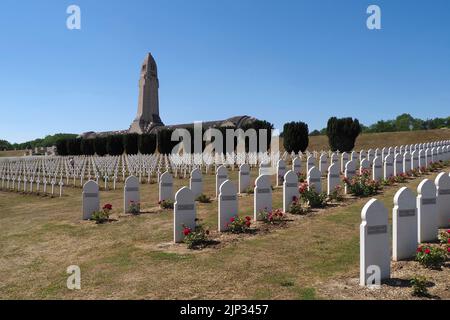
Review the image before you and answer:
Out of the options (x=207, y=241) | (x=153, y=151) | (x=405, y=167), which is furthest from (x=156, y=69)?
(x=207, y=241)

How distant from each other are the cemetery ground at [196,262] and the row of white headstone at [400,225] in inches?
10.8

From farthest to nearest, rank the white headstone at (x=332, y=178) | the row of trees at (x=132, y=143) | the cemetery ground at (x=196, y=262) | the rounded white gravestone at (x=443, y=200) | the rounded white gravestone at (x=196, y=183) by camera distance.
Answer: the row of trees at (x=132, y=143) → the rounded white gravestone at (x=196, y=183) → the white headstone at (x=332, y=178) → the rounded white gravestone at (x=443, y=200) → the cemetery ground at (x=196, y=262)

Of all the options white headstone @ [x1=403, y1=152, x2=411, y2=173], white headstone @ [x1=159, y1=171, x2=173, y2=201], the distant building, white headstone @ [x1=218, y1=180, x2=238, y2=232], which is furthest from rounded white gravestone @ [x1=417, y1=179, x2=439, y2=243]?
the distant building

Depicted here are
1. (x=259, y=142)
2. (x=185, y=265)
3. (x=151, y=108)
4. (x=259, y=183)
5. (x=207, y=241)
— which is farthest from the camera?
(x=151, y=108)

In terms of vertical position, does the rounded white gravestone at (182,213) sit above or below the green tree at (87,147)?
below

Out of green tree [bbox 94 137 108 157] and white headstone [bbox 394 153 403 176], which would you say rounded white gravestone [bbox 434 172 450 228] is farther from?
green tree [bbox 94 137 108 157]

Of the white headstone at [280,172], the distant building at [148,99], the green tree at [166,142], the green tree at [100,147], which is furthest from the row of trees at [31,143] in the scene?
the white headstone at [280,172]

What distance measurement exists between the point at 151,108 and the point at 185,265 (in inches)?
2939

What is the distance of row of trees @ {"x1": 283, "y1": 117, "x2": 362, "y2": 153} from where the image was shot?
124 feet

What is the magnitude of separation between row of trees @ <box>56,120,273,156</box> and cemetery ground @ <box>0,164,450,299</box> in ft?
88.6

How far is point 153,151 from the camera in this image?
53781mm

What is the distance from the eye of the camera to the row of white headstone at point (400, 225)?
19.9ft

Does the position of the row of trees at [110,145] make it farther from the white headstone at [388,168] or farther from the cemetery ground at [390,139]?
the white headstone at [388,168]
